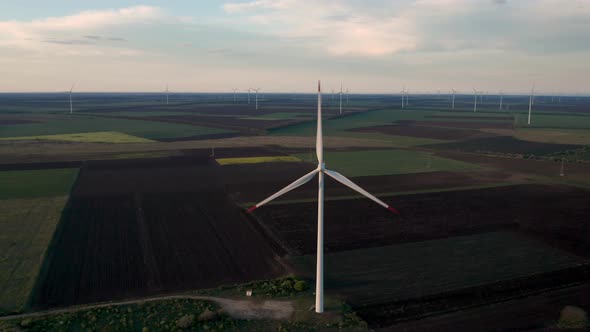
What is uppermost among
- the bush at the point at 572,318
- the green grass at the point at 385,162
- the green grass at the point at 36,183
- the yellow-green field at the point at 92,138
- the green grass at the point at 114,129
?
the green grass at the point at 114,129

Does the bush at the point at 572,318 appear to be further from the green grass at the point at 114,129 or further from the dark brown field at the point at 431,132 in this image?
the green grass at the point at 114,129

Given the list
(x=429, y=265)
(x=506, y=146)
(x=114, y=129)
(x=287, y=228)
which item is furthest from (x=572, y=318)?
(x=114, y=129)

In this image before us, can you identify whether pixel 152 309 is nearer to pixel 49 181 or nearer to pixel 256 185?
pixel 256 185

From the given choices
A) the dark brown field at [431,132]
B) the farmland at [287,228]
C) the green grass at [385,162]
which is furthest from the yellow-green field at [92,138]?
the dark brown field at [431,132]

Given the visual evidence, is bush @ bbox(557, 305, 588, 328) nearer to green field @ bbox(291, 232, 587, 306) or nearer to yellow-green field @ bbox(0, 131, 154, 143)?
green field @ bbox(291, 232, 587, 306)

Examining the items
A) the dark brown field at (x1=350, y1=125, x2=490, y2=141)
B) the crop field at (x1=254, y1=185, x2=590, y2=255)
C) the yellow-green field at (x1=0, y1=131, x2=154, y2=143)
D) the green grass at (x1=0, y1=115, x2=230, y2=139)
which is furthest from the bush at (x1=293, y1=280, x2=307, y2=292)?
the dark brown field at (x1=350, y1=125, x2=490, y2=141)

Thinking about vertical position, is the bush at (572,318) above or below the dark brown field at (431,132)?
below
